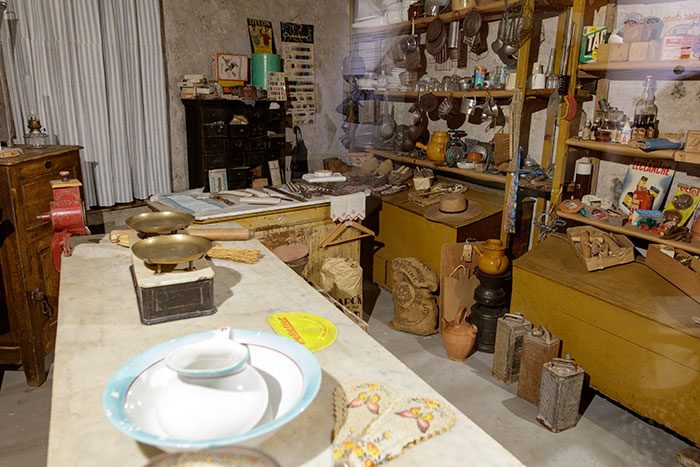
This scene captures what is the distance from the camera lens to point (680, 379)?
8.48ft

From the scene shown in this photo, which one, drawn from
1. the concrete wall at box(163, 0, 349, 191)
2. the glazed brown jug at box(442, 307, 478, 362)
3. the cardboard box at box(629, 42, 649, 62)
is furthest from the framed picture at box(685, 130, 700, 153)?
the concrete wall at box(163, 0, 349, 191)

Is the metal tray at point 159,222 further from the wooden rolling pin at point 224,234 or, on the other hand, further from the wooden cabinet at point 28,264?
the wooden cabinet at point 28,264

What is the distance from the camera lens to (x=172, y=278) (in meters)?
1.64

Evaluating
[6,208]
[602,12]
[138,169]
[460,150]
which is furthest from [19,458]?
[602,12]

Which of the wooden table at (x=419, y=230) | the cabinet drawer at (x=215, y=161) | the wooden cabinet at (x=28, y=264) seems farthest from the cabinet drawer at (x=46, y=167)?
the wooden table at (x=419, y=230)

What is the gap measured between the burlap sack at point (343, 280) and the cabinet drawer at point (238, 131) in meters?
1.81

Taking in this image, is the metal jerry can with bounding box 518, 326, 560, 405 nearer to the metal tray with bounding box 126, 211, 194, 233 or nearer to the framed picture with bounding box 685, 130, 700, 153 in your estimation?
the framed picture with bounding box 685, 130, 700, 153

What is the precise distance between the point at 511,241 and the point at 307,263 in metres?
1.72

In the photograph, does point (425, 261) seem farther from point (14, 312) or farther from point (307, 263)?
point (14, 312)

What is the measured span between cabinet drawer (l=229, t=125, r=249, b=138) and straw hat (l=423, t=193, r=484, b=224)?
1.99m

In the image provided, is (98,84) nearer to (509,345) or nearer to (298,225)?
(298,225)

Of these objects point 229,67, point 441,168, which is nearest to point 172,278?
point 441,168

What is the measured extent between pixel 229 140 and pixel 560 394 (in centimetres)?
360

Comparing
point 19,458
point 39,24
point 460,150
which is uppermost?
point 39,24
